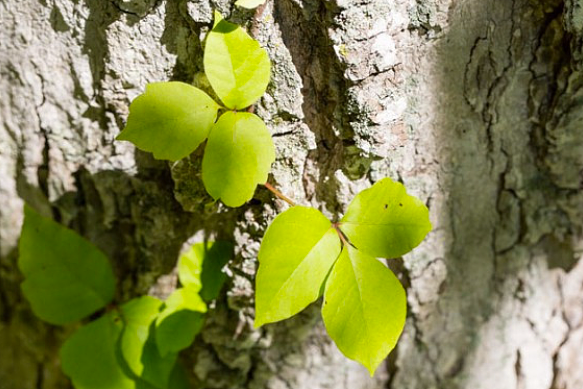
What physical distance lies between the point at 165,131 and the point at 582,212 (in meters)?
0.84

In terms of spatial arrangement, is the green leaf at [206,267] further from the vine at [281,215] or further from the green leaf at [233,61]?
the green leaf at [233,61]

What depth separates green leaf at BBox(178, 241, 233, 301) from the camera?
1.03m

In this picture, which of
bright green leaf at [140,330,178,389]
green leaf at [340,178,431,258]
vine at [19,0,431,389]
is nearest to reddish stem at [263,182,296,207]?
vine at [19,0,431,389]

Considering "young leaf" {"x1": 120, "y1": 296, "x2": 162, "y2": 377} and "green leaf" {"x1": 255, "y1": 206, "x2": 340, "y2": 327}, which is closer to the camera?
"green leaf" {"x1": 255, "y1": 206, "x2": 340, "y2": 327}

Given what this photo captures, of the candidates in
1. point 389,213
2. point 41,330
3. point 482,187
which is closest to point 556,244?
point 482,187

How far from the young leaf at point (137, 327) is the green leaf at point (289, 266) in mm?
347

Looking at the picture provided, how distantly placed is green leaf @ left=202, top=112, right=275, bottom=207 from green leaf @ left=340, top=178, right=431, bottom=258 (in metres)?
0.17

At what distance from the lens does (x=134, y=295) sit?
1.16 meters

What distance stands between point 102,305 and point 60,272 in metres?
0.10

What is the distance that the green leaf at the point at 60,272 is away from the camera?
3.37 ft

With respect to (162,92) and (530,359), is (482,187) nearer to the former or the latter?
(530,359)

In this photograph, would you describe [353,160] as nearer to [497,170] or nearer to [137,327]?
[497,170]

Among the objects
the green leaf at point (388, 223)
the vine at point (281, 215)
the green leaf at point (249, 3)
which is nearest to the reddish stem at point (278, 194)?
the vine at point (281, 215)

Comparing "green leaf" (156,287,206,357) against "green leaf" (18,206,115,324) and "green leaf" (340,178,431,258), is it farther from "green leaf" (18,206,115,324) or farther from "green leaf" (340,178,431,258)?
"green leaf" (340,178,431,258)
